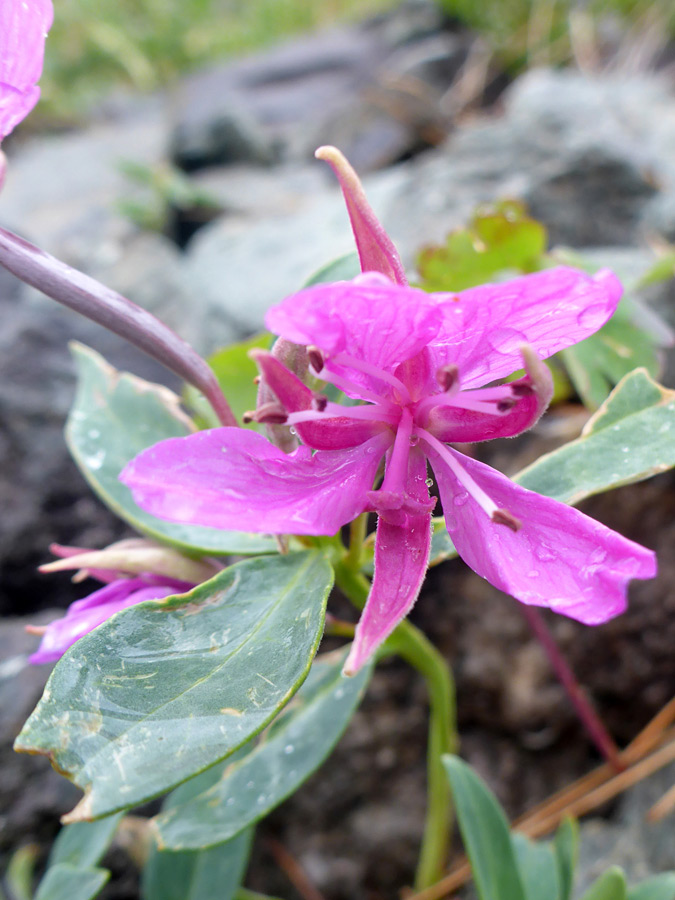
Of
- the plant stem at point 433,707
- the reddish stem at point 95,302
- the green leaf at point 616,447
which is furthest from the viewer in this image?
the plant stem at point 433,707

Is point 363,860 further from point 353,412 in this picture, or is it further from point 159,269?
point 159,269

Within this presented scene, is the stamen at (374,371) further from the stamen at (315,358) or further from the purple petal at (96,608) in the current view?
the purple petal at (96,608)

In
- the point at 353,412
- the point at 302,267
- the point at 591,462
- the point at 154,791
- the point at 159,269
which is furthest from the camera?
the point at 159,269

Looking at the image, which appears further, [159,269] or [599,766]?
[159,269]

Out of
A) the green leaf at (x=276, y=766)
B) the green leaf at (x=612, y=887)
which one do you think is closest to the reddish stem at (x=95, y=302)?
the green leaf at (x=276, y=766)

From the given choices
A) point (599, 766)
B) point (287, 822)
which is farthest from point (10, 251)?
point (599, 766)

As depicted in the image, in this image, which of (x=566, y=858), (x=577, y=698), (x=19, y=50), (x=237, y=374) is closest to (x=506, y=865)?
(x=566, y=858)
